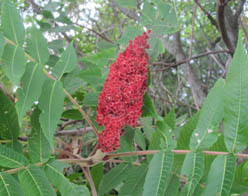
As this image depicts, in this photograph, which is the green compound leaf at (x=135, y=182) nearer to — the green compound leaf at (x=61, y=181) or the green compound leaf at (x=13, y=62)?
the green compound leaf at (x=61, y=181)

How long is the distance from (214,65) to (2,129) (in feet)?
13.9

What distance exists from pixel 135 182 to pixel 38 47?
3.38 ft

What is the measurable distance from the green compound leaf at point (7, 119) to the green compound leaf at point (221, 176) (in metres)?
1.15

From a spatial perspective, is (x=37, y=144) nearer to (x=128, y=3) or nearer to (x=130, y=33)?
(x=130, y=33)

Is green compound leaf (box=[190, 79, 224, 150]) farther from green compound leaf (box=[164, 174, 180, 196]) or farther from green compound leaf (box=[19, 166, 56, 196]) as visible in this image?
green compound leaf (box=[19, 166, 56, 196])

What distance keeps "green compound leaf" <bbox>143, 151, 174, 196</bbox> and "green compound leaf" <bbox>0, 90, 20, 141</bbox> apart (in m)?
0.88

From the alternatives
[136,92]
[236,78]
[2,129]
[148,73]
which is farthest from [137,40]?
[2,129]

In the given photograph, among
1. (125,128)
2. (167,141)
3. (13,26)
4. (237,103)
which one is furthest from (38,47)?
(237,103)

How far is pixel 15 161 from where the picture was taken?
1.46 meters

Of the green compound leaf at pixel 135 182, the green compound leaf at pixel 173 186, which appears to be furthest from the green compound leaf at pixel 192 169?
the green compound leaf at pixel 135 182

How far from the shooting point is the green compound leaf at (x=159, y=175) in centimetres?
132

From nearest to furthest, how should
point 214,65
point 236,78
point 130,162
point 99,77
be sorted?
point 236,78 < point 99,77 < point 130,162 < point 214,65

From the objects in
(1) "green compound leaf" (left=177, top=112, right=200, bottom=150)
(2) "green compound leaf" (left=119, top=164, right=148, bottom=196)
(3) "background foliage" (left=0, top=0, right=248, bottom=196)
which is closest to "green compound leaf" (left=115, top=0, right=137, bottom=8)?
(3) "background foliage" (left=0, top=0, right=248, bottom=196)

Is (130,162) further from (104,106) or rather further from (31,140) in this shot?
(31,140)
